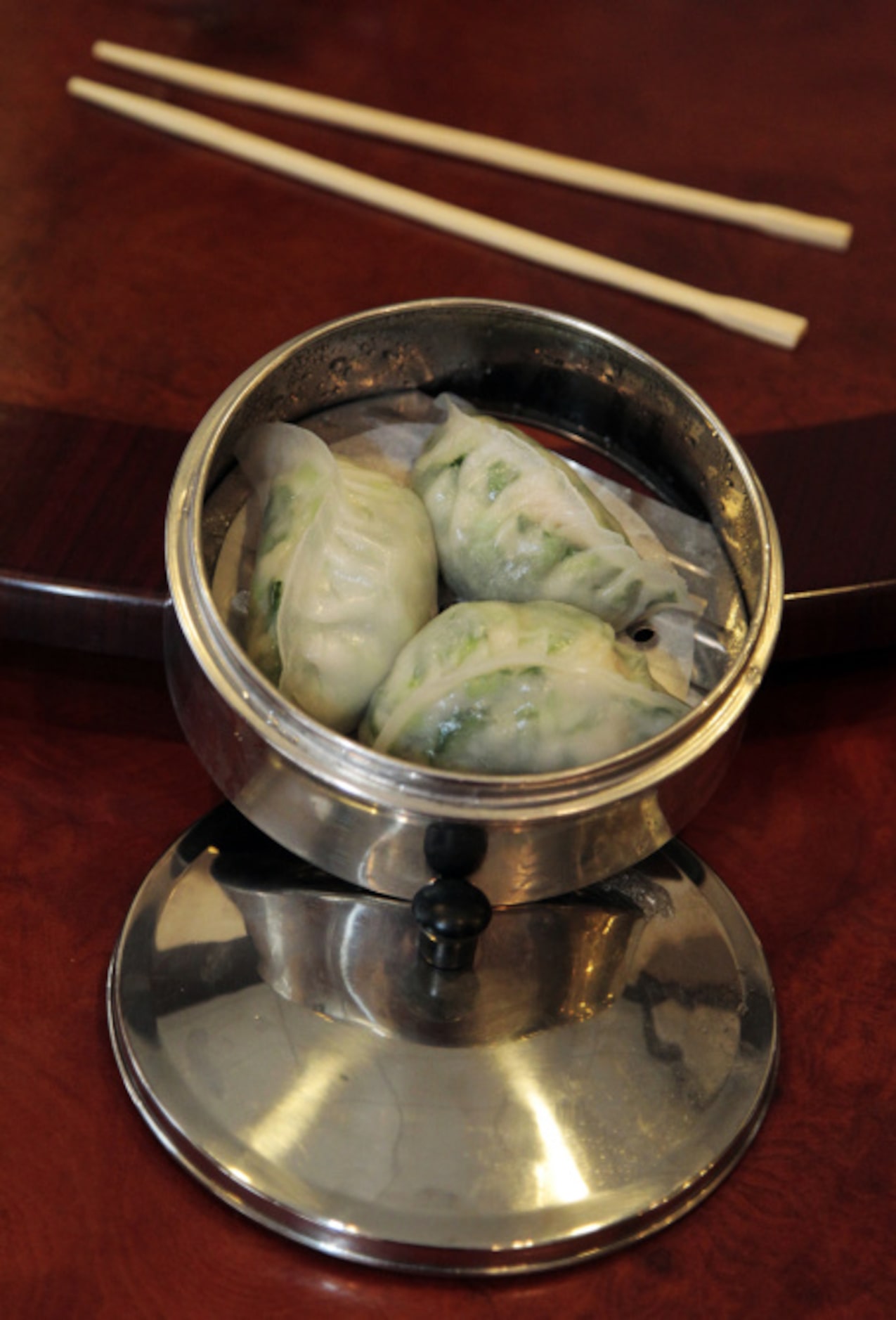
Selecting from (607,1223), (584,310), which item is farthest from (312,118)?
(607,1223)

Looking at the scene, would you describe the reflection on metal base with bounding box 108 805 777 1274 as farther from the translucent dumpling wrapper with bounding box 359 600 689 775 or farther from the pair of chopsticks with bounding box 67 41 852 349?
the pair of chopsticks with bounding box 67 41 852 349

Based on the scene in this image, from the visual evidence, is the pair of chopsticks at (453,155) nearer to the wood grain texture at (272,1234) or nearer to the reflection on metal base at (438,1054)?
the wood grain texture at (272,1234)

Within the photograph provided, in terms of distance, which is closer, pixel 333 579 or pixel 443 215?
pixel 333 579

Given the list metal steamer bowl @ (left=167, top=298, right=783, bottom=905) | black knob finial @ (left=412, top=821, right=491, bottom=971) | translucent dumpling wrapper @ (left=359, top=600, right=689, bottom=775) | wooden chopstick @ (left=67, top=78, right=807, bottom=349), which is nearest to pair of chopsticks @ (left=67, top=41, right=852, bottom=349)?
wooden chopstick @ (left=67, top=78, right=807, bottom=349)

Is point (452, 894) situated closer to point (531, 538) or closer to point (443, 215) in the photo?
point (531, 538)

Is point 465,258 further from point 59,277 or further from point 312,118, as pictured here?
point 59,277

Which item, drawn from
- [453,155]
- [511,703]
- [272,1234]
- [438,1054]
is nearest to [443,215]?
[453,155]

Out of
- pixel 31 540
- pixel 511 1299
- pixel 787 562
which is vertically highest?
pixel 787 562
